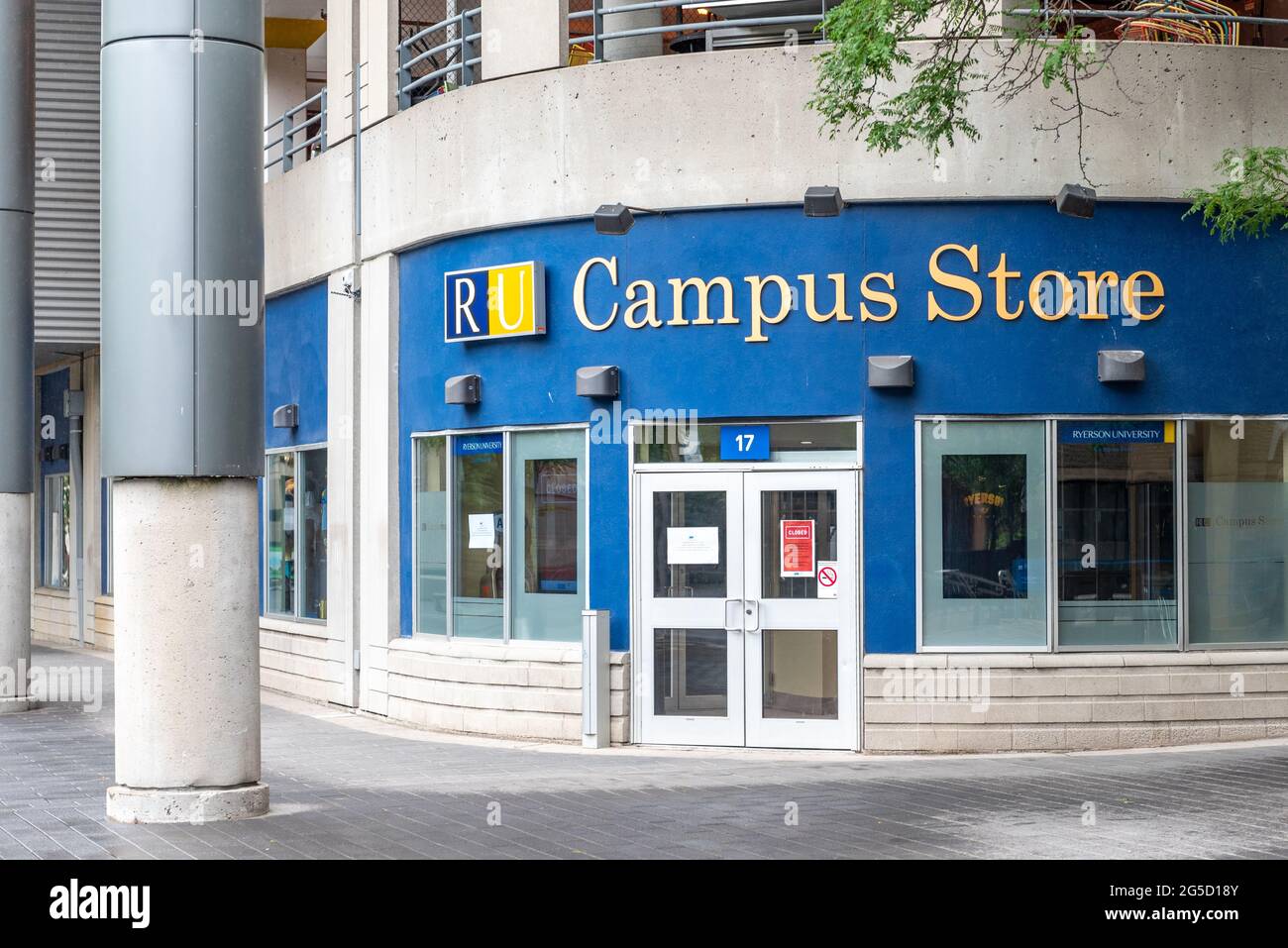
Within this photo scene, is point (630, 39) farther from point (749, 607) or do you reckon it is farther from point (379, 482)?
point (749, 607)

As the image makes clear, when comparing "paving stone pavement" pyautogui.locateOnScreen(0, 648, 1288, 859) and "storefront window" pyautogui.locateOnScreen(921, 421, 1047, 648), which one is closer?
"paving stone pavement" pyautogui.locateOnScreen(0, 648, 1288, 859)

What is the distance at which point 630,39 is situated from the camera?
16484 millimetres

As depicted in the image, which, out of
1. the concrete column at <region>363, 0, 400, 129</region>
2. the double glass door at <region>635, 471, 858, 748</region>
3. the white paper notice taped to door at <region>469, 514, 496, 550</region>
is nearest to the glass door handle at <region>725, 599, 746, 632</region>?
the double glass door at <region>635, 471, 858, 748</region>

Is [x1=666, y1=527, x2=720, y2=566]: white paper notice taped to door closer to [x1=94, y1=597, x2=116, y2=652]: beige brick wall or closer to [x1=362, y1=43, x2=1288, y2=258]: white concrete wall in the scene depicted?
[x1=362, y1=43, x2=1288, y2=258]: white concrete wall

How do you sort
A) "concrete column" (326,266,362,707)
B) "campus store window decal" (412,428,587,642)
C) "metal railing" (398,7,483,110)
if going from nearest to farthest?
1. "campus store window decal" (412,428,587,642)
2. "metal railing" (398,7,483,110)
3. "concrete column" (326,266,362,707)

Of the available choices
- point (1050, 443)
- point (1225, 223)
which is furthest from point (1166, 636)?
point (1225, 223)

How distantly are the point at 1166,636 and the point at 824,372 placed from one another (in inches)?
142

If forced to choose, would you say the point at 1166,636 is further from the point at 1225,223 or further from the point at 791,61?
the point at 791,61

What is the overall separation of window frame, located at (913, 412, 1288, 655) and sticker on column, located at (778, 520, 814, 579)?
89 centimetres

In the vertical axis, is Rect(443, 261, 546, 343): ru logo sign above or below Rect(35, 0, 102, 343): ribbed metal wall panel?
below

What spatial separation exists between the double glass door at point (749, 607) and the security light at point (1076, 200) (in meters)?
2.87

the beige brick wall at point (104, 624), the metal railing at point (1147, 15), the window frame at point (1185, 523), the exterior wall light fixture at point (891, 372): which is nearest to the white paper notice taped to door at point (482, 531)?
the exterior wall light fixture at point (891, 372)

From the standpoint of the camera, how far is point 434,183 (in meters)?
15.7

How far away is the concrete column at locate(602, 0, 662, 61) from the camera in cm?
1619
